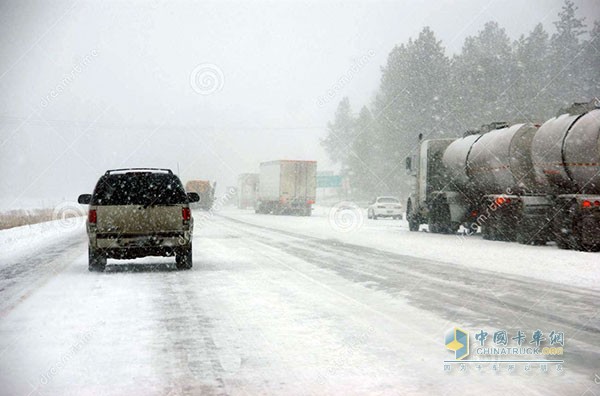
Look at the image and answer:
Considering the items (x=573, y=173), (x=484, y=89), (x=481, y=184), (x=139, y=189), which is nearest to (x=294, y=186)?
(x=481, y=184)

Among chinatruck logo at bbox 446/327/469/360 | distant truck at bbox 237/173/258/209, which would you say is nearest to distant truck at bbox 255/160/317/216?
distant truck at bbox 237/173/258/209

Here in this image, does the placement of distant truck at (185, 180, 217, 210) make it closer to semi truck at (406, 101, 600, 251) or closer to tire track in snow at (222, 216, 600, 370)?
semi truck at (406, 101, 600, 251)

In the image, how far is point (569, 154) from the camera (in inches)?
784

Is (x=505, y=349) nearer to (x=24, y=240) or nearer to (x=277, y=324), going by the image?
(x=277, y=324)

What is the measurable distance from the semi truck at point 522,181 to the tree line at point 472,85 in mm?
42627

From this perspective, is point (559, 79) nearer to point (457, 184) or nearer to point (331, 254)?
point (457, 184)

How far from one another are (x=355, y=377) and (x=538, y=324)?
11.1ft

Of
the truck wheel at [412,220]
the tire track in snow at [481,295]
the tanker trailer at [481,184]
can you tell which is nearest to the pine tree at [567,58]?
the truck wheel at [412,220]

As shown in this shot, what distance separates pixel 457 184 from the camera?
2909 cm

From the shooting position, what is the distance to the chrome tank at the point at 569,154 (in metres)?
19.1

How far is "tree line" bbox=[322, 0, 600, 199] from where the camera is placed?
7431 centimetres

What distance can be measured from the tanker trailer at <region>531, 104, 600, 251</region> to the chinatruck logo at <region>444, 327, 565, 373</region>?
12.6m

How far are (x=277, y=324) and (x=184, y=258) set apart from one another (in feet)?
21.5

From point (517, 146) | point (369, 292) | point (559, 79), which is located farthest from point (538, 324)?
point (559, 79)
